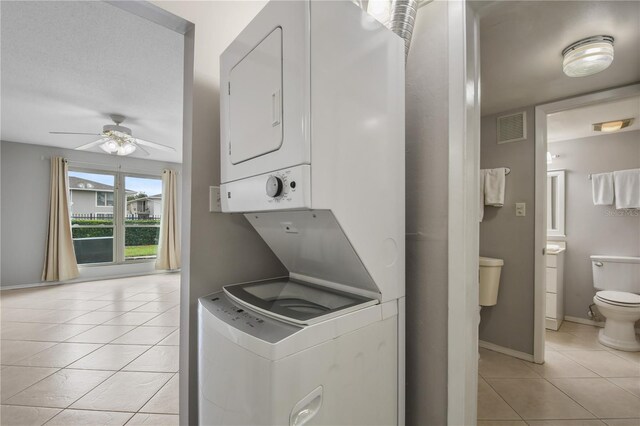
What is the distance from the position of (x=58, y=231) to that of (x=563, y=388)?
23.4 ft

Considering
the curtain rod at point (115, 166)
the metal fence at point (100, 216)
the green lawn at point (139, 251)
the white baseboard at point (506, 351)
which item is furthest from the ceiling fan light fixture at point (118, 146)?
the white baseboard at point (506, 351)

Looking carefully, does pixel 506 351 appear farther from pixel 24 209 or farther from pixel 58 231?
pixel 24 209

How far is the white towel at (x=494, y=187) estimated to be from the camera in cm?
271

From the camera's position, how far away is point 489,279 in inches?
103

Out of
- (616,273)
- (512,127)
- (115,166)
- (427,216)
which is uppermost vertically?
(115,166)

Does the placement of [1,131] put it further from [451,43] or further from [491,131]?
[491,131]

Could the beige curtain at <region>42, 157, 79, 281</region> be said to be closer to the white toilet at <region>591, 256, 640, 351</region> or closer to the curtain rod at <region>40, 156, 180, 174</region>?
the curtain rod at <region>40, 156, 180, 174</region>

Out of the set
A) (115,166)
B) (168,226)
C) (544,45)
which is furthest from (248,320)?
(115,166)

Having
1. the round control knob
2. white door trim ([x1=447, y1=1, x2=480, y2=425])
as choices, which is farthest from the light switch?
white door trim ([x1=447, y1=1, x2=480, y2=425])

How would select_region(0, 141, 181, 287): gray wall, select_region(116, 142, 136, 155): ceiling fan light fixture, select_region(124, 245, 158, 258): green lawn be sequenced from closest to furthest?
select_region(116, 142, 136, 155): ceiling fan light fixture, select_region(0, 141, 181, 287): gray wall, select_region(124, 245, 158, 258): green lawn

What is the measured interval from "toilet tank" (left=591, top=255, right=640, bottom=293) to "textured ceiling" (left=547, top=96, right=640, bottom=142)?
4.87ft

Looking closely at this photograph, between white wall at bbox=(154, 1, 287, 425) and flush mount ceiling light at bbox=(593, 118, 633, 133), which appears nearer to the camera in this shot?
white wall at bbox=(154, 1, 287, 425)

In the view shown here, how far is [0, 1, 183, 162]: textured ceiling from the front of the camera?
197cm

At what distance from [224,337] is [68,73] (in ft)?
10.6
